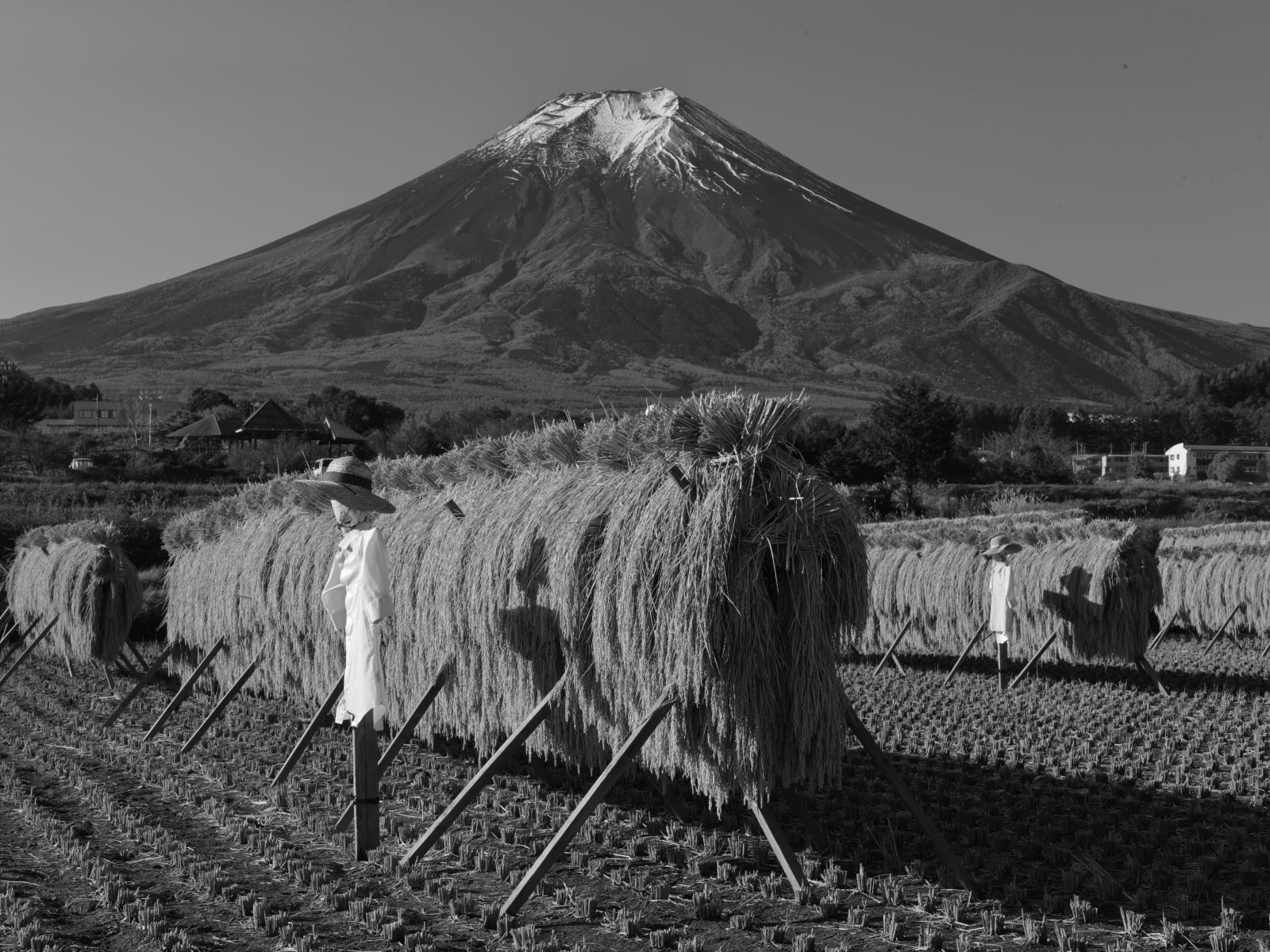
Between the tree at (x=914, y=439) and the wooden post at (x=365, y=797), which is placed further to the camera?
the tree at (x=914, y=439)

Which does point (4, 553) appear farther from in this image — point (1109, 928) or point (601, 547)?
point (1109, 928)

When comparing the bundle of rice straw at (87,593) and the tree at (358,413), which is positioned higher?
the tree at (358,413)

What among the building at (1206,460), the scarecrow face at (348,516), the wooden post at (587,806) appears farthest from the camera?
the building at (1206,460)

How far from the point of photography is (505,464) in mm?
10039

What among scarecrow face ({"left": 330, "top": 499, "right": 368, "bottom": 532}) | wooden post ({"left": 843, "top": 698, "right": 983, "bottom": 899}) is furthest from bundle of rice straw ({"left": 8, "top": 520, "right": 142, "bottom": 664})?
wooden post ({"left": 843, "top": 698, "right": 983, "bottom": 899})

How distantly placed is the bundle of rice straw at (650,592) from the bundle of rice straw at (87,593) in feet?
29.6

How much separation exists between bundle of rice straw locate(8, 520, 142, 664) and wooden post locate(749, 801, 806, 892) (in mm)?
13817

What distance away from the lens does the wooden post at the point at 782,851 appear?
6520 millimetres

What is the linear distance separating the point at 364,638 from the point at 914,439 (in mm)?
53877

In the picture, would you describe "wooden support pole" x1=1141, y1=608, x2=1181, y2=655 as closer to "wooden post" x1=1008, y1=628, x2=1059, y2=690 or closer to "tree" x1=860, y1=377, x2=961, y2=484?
"wooden post" x1=1008, y1=628, x2=1059, y2=690

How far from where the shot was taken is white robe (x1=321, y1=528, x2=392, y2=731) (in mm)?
7910

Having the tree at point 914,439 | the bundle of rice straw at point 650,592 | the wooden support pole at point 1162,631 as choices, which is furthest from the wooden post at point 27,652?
the tree at point 914,439

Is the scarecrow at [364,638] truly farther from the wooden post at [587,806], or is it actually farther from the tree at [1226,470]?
the tree at [1226,470]

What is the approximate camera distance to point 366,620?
26.2 feet
